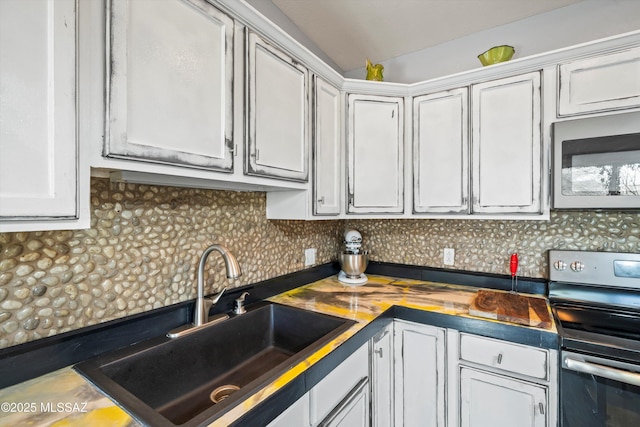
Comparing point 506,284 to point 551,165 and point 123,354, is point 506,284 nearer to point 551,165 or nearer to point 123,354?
point 551,165

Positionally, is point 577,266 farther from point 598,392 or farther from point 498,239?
point 598,392

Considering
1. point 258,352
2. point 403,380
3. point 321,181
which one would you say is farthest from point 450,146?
point 258,352

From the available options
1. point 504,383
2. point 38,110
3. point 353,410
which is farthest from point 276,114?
point 504,383

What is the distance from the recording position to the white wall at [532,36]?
5.32 feet

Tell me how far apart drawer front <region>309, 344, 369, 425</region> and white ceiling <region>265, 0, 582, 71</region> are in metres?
1.85

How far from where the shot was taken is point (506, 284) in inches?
72.6

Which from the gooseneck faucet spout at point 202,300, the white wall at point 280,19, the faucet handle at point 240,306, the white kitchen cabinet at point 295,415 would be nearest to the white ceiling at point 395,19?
the white wall at point 280,19

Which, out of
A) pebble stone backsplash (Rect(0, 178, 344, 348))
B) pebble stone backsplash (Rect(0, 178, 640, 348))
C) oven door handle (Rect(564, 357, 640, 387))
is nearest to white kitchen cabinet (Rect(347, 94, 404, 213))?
pebble stone backsplash (Rect(0, 178, 640, 348))

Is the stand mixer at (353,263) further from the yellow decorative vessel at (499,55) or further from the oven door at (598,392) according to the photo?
the yellow decorative vessel at (499,55)

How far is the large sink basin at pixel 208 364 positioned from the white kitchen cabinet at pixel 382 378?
0.88 feet

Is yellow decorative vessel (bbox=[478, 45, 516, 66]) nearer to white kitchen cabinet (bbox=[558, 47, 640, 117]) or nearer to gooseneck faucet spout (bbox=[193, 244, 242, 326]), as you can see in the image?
white kitchen cabinet (bbox=[558, 47, 640, 117])

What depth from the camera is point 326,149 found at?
5.62 ft

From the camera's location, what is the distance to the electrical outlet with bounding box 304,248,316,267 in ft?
6.67

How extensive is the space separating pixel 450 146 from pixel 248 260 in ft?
4.43
